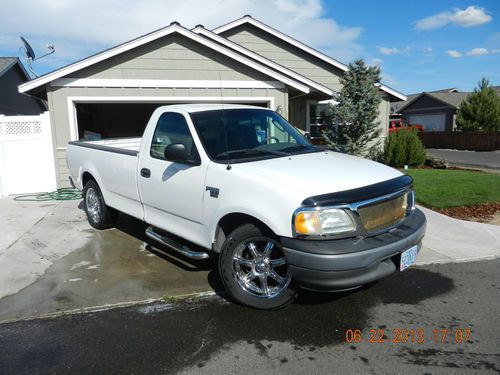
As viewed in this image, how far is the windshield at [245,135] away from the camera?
425cm

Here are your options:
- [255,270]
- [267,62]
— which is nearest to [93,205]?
[255,270]

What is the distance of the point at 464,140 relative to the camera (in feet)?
96.8

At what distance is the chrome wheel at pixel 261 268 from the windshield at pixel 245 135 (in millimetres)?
927

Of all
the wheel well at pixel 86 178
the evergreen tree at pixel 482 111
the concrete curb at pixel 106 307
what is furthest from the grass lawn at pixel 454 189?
the evergreen tree at pixel 482 111

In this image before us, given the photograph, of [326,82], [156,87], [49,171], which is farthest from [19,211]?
[326,82]

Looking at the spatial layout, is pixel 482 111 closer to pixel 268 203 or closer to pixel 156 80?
pixel 156 80

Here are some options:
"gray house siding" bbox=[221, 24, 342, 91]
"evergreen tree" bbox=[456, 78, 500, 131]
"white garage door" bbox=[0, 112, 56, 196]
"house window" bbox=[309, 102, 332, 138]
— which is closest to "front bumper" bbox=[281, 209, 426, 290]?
"white garage door" bbox=[0, 112, 56, 196]

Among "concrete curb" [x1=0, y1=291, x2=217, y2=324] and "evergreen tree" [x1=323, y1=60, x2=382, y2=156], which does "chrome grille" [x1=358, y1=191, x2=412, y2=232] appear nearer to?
"concrete curb" [x1=0, y1=291, x2=217, y2=324]

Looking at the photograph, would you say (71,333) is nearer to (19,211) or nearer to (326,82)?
(19,211)

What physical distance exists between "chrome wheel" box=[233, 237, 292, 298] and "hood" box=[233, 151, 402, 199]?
57 cm

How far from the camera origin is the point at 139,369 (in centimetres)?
293

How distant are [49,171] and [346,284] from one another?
9.30 meters

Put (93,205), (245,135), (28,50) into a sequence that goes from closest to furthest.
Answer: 1. (245,135)
2. (93,205)
3. (28,50)

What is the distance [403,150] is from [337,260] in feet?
41.0
